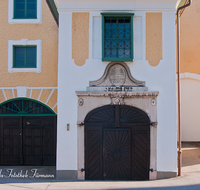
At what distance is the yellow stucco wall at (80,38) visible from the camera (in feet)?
26.9

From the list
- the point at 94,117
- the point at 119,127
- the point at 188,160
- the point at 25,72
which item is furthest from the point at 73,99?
the point at 188,160

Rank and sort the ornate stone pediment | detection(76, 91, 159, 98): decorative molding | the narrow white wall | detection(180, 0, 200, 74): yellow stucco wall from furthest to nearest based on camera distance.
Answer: the narrow white wall, detection(180, 0, 200, 74): yellow stucco wall, the ornate stone pediment, detection(76, 91, 159, 98): decorative molding

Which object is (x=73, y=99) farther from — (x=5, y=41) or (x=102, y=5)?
(x=5, y=41)

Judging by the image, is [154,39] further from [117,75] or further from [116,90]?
[116,90]

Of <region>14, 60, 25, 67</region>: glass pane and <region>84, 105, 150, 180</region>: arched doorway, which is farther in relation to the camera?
<region>14, 60, 25, 67</region>: glass pane

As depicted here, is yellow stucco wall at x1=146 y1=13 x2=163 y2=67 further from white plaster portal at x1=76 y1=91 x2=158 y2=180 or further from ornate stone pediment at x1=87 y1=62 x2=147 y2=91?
white plaster portal at x1=76 y1=91 x2=158 y2=180

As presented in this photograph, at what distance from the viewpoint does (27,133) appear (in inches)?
398

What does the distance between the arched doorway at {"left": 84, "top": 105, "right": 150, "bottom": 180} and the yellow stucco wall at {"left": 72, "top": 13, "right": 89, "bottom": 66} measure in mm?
1951

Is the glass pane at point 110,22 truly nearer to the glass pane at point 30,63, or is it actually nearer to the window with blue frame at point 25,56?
the window with blue frame at point 25,56

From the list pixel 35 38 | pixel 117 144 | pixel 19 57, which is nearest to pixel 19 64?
pixel 19 57

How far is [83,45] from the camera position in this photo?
324 inches

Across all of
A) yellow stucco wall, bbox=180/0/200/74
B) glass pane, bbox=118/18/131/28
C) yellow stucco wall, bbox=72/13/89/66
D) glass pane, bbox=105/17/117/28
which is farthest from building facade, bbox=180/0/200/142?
yellow stucco wall, bbox=72/13/89/66

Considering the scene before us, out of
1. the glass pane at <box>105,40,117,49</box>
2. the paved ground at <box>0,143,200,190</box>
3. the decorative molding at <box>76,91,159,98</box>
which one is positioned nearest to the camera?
the paved ground at <box>0,143,200,190</box>

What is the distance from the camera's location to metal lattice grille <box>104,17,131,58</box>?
8.20 metres
